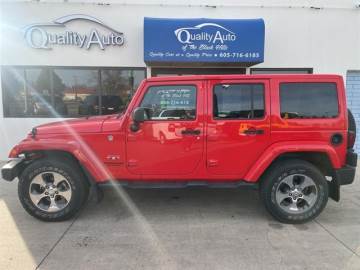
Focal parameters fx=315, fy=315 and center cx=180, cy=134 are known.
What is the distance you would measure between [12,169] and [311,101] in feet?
13.4

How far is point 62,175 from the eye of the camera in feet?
14.0

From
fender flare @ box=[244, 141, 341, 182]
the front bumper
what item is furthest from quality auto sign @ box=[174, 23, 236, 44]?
the front bumper

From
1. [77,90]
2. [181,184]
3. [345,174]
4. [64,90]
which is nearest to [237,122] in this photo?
[181,184]

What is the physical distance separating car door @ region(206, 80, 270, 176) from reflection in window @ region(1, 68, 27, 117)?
632cm

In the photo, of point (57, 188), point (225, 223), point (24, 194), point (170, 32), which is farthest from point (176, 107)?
point (170, 32)

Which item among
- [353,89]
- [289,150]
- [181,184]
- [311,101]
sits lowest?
[181,184]

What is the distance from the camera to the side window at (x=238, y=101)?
165 inches

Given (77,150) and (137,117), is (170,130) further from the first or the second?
(77,150)

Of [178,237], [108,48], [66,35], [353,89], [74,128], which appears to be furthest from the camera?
[353,89]

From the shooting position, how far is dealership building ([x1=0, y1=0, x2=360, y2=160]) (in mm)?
8219

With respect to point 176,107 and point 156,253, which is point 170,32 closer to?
point 176,107

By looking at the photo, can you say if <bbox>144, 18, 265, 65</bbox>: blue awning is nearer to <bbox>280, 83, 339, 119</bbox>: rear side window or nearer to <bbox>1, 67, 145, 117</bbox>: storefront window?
<bbox>1, 67, 145, 117</bbox>: storefront window

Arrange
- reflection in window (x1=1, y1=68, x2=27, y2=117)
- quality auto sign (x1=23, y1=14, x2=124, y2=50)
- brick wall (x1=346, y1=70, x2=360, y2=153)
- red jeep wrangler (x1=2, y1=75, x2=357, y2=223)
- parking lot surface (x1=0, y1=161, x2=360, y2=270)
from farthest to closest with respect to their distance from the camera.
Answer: brick wall (x1=346, y1=70, x2=360, y2=153), reflection in window (x1=1, y1=68, x2=27, y2=117), quality auto sign (x1=23, y1=14, x2=124, y2=50), red jeep wrangler (x1=2, y1=75, x2=357, y2=223), parking lot surface (x1=0, y1=161, x2=360, y2=270)

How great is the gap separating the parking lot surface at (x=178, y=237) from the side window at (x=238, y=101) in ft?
4.86
